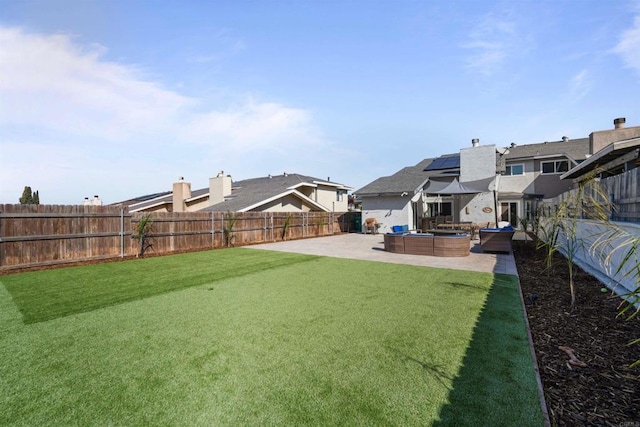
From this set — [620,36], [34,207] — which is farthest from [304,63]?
[34,207]

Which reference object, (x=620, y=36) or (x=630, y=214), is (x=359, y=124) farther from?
(x=630, y=214)

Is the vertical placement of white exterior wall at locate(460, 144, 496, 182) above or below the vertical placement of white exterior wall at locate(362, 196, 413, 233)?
above

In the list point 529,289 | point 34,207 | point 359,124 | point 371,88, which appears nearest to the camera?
point 529,289

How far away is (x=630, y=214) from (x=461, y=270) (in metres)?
3.97

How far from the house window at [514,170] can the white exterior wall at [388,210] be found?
10.0m

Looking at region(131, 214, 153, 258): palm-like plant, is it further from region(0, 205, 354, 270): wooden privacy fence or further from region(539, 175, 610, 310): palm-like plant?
region(539, 175, 610, 310): palm-like plant

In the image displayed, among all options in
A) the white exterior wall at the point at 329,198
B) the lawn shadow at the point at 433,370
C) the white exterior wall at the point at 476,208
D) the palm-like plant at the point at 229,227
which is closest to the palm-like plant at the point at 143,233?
the palm-like plant at the point at 229,227

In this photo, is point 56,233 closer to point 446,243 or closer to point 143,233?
point 143,233

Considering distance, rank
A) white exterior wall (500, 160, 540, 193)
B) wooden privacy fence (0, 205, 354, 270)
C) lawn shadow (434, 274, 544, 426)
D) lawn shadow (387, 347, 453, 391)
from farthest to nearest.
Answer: white exterior wall (500, 160, 540, 193) < wooden privacy fence (0, 205, 354, 270) < lawn shadow (387, 347, 453, 391) < lawn shadow (434, 274, 544, 426)

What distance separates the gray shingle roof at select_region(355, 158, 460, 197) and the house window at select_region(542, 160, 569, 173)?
7.00 meters

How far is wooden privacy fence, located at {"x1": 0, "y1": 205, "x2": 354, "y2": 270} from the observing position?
9.62 metres

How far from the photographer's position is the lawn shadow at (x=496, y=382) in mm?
2633

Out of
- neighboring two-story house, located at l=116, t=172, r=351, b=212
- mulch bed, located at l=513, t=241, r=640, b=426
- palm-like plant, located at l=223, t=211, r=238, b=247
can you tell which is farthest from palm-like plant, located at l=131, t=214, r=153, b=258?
mulch bed, located at l=513, t=241, r=640, b=426

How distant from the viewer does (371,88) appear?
14.2 metres
